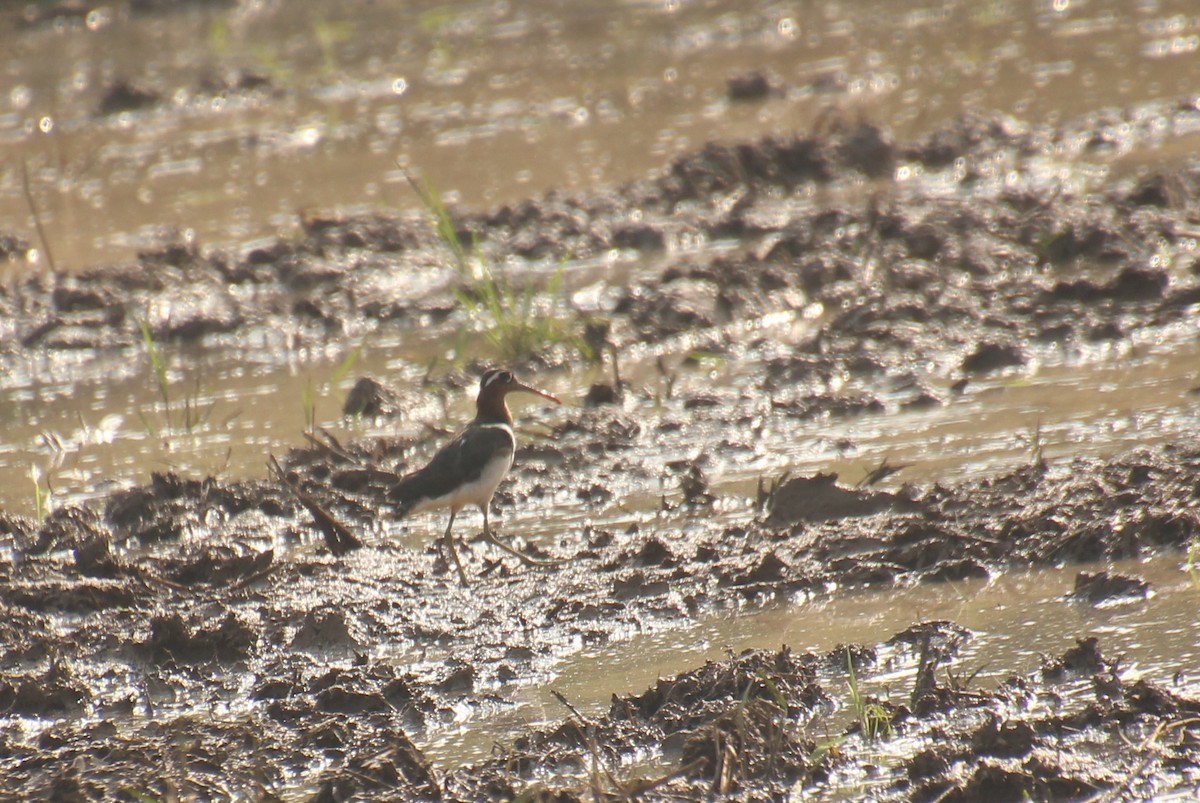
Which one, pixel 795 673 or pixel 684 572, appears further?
pixel 684 572

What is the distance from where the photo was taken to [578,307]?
891 centimetres

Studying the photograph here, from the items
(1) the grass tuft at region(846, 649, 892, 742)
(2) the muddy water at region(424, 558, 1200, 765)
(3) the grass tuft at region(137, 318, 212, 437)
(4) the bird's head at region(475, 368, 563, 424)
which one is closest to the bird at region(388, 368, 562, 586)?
(4) the bird's head at region(475, 368, 563, 424)

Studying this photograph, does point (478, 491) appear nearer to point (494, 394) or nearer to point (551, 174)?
point (494, 394)

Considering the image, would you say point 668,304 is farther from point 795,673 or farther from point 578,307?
point 795,673

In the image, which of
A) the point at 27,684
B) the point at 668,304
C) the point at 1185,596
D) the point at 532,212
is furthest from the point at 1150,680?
the point at 532,212

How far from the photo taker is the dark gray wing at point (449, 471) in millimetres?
5984

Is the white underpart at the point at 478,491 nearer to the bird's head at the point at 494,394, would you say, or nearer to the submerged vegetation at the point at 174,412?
the bird's head at the point at 494,394

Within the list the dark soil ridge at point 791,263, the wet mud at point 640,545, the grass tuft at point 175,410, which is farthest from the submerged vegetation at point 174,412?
the dark soil ridge at point 791,263

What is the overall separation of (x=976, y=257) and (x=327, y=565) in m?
4.45

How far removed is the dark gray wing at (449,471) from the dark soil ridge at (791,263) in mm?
1905

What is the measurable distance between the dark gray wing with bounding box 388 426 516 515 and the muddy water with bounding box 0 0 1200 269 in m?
5.37

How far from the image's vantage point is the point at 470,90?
598 inches

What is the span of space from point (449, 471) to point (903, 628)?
184 centimetres

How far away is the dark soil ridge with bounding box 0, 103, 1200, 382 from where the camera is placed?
7.99 m
